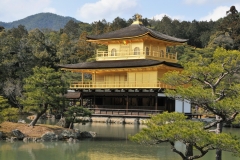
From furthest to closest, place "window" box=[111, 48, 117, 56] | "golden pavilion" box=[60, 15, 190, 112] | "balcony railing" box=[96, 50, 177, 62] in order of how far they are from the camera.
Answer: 1. "window" box=[111, 48, 117, 56]
2. "balcony railing" box=[96, 50, 177, 62]
3. "golden pavilion" box=[60, 15, 190, 112]

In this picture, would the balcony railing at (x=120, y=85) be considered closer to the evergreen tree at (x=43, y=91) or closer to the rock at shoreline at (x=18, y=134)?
the evergreen tree at (x=43, y=91)

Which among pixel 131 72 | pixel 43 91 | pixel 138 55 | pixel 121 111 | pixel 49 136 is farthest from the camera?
pixel 138 55

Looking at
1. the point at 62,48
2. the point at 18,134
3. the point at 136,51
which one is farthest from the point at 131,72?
the point at 62,48

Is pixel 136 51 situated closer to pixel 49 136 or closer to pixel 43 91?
pixel 43 91

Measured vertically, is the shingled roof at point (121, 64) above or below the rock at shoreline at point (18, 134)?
above

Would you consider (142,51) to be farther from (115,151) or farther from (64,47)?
(64,47)

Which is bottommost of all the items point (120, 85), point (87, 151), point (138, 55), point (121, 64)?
point (87, 151)

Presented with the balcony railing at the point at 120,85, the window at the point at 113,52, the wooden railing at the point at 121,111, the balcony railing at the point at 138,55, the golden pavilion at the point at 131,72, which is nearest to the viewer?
the balcony railing at the point at 120,85

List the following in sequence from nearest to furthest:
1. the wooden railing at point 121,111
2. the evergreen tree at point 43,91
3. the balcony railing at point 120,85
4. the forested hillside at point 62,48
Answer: the evergreen tree at point 43,91 < the balcony railing at point 120,85 < the wooden railing at point 121,111 < the forested hillside at point 62,48

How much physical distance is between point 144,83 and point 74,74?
17.4 meters

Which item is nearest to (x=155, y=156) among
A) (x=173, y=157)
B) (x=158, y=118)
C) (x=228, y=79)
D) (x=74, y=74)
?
(x=173, y=157)

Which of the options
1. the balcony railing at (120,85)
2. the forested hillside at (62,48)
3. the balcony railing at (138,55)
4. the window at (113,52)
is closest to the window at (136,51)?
the balcony railing at (138,55)

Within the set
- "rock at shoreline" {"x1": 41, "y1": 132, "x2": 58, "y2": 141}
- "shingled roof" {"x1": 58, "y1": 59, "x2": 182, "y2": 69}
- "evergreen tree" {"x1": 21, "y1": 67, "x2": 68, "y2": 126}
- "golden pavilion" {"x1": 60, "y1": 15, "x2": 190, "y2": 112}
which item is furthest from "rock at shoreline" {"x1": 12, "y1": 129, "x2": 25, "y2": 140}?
"shingled roof" {"x1": 58, "y1": 59, "x2": 182, "y2": 69}

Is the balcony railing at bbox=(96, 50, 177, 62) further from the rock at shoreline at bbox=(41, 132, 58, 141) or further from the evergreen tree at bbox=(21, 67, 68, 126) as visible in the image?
the rock at shoreline at bbox=(41, 132, 58, 141)
